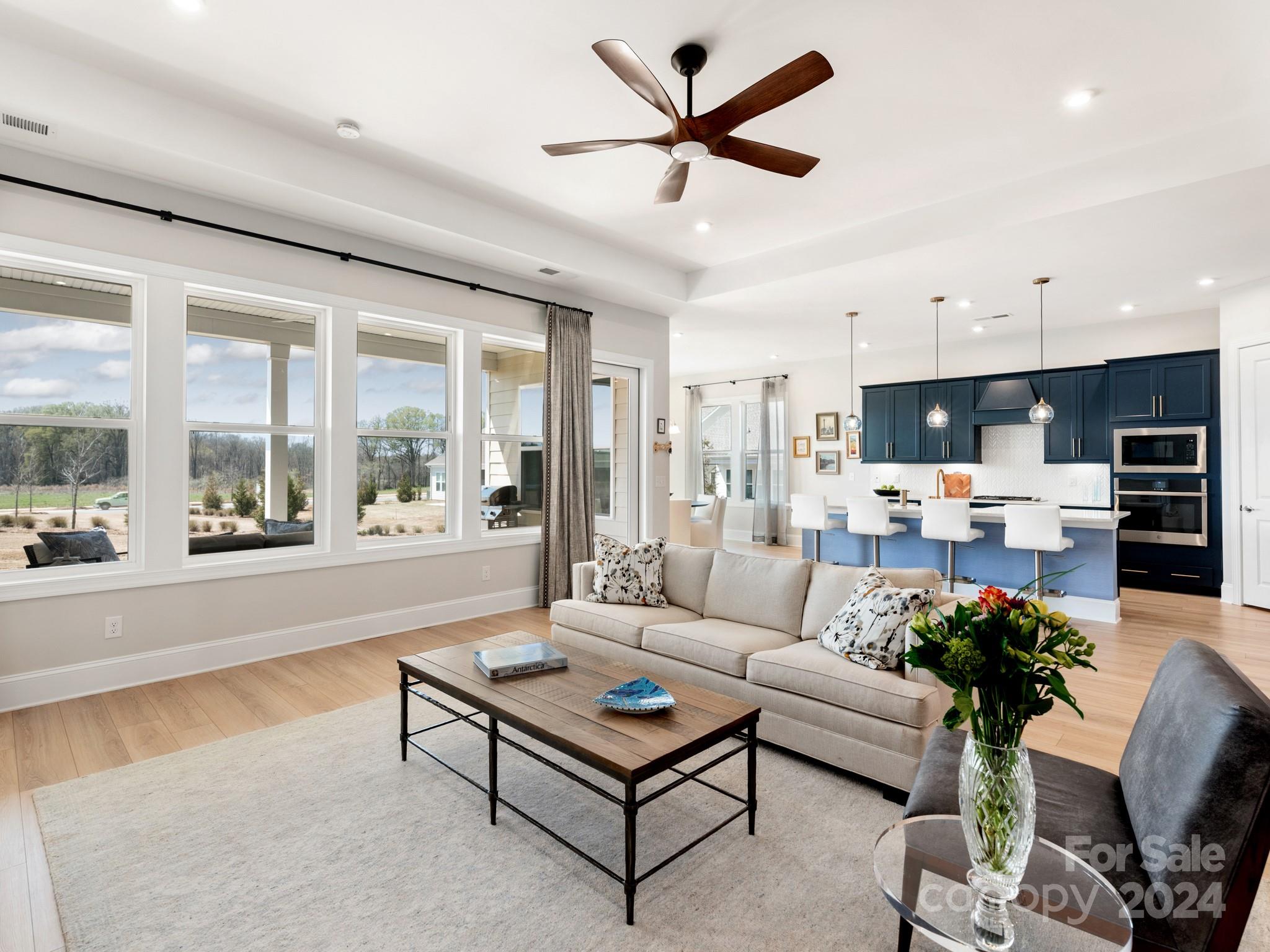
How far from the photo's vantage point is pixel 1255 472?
5.57 metres

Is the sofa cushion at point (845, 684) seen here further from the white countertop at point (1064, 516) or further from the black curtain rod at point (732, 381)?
the black curtain rod at point (732, 381)

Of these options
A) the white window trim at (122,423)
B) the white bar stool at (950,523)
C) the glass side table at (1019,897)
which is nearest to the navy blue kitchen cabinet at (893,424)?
the white bar stool at (950,523)

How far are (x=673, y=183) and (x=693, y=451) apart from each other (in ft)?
25.6

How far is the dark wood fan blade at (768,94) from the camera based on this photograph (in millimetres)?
2393

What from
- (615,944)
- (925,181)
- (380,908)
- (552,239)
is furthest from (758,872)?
(552,239)

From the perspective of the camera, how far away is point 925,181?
13.6 feet

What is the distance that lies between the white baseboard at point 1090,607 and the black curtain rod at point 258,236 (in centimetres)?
459

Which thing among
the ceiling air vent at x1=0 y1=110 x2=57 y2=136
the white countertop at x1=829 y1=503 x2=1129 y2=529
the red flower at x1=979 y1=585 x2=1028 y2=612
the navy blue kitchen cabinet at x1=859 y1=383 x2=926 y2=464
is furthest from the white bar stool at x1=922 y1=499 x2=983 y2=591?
the ceiling air vent at x1=0 y1=110 x2=57 y2=136

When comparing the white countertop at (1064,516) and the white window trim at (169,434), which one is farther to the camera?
the white countertop at (1064,516)

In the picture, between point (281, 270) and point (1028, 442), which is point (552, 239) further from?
point (1028, 442)

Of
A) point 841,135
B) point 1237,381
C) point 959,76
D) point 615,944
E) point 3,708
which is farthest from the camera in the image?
point 1237,381

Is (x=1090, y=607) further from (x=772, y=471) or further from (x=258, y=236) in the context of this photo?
(x=258, y=236)

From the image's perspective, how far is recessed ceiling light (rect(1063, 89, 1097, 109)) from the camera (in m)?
3.14

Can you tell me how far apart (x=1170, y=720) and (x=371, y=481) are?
466 centimetres
